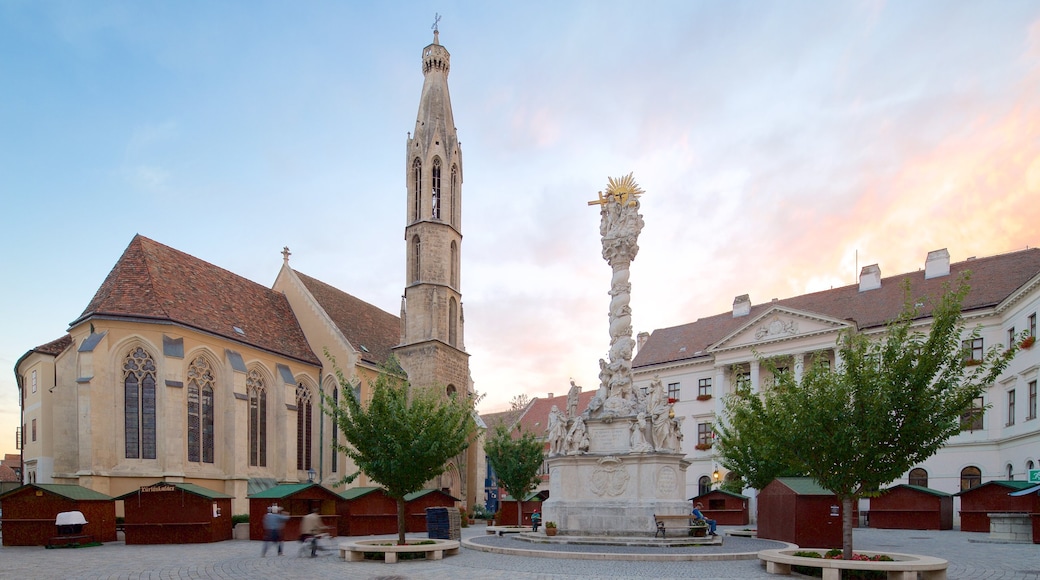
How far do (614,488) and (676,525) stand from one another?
1.95m

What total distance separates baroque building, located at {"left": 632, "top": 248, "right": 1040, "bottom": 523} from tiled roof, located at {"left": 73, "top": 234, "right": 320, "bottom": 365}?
2136 cm

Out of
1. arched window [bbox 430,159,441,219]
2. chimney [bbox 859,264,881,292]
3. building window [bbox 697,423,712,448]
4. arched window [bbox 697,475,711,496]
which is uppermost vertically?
arched window [bbox 430,159,441,219]

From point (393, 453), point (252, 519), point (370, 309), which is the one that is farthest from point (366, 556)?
point (370, 309)

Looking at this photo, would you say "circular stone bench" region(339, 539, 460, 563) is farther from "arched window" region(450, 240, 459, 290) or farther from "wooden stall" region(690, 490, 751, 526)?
"arched window" region(450, 240, 459, 290)

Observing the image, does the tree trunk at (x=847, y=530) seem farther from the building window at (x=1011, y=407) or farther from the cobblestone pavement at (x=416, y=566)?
the building window at (x=1011, y=407)

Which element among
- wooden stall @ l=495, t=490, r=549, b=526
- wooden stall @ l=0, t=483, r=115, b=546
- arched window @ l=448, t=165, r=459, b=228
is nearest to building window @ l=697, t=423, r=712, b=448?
wooden stall @ l=495, t=490, r=549, b=526

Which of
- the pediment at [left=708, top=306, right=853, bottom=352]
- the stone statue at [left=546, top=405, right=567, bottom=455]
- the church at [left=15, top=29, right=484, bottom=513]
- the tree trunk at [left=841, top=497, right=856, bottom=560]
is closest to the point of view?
the tree trunk at [left=841, top=497, right=856, bottom=560]

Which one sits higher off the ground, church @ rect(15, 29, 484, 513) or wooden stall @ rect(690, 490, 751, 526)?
church @ rect(15, 29, 484, 513)

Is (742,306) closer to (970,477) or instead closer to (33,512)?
(970,477)

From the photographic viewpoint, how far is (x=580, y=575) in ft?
48.0

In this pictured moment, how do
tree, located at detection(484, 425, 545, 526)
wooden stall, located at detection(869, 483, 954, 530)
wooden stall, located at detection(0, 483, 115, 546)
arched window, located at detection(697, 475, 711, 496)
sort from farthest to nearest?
arched window, located at detection(697, 475, 711, 496) < tree, located at detection(484, 425, 545, 526) < wooden stall, located at detection(869, 483, 954, 530) < wooden stall, located at detection(0, 483, 115, 546)

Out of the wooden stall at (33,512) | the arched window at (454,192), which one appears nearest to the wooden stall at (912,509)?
the arched window at (454,192)

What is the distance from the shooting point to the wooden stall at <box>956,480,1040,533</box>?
2827 cm

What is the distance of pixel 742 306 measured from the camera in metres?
55.0
